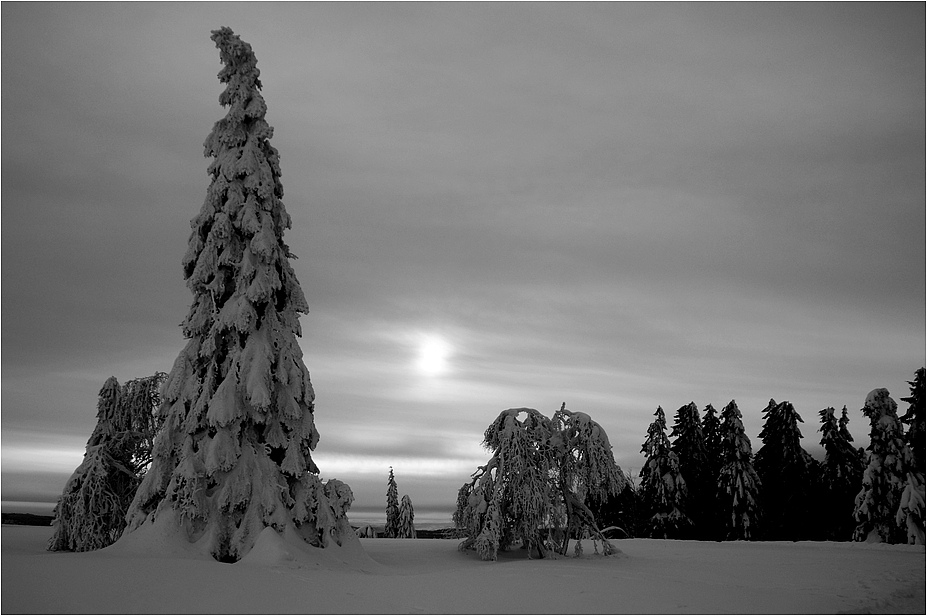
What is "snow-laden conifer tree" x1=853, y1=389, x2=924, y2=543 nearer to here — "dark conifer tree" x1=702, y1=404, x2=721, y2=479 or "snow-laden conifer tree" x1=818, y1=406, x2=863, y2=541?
"snow-laden conifer tree" x1=818, y1=406, x2=863, y2=541

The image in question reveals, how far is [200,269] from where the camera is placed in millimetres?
16219

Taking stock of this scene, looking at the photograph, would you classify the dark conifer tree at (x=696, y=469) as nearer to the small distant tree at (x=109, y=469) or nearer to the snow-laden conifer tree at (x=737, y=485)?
the snow-laden conifer tree at (x=737, y=485)

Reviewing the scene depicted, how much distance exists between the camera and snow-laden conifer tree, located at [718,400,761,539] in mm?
42938

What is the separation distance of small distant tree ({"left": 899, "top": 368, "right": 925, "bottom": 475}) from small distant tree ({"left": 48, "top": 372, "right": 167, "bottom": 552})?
29.8 m

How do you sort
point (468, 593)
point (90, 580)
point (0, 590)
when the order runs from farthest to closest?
point (468, 593) < point (90, 580) < point (0, 590)

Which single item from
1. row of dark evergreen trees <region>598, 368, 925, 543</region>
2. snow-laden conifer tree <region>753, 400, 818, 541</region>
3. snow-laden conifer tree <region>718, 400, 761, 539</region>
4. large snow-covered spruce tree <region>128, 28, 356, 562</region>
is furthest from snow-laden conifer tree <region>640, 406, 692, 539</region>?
large snow-covered spruce tree <region>128, 28, 356, 562</region>

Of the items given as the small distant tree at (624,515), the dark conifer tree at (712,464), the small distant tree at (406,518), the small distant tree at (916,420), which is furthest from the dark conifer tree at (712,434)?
the small distant tree at (406,518)

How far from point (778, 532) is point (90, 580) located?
45.8m

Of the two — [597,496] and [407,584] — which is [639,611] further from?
[597,496]

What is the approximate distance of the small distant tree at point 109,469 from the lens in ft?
61.6

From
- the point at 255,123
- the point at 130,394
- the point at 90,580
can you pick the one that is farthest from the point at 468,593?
the point at 130,394

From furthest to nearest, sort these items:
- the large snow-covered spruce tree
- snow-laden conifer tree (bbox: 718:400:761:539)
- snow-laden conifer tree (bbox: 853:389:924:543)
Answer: snow-laden conifer tree (bbox: 718:400:761:539)
snow-laden conifer tree (bbox: 853:389:924:543)
the large snow-covered spruce tree

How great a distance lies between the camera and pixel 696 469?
4678 cm

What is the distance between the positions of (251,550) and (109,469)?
8554 millimetres
